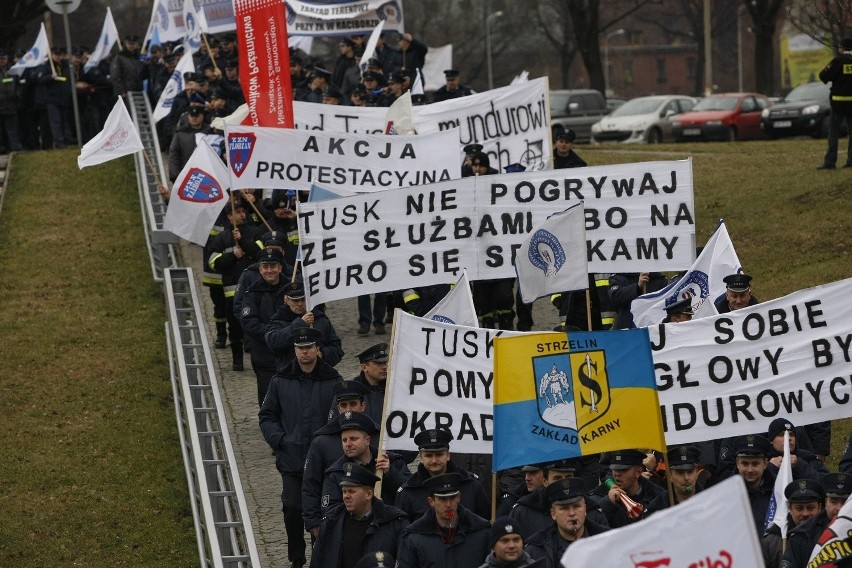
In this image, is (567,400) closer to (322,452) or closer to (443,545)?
(443,545)

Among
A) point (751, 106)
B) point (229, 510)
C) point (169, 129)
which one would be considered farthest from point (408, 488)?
point (751, 106)

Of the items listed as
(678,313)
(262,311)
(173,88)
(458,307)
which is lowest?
(262,311)

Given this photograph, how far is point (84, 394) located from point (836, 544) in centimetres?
1077

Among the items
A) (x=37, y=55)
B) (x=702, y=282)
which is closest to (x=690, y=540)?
(x=702, y=282)

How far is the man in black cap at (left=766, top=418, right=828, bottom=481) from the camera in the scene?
33.7 feet

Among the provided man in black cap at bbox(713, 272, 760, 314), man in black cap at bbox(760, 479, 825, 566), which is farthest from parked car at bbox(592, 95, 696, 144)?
man in black cap at bbox(760, 479, 825, 566)

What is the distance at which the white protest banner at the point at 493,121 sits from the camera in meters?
17.5

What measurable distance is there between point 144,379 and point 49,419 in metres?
1.32

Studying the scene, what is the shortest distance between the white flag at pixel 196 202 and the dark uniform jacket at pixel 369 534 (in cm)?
744

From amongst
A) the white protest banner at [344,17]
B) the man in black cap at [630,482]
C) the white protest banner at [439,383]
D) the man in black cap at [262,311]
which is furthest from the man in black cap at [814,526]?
the white protest banner at [344,17]

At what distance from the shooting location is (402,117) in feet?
59.0

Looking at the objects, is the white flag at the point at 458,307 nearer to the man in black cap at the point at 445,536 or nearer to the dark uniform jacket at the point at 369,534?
the dark uniform jacket at the point at 369,534

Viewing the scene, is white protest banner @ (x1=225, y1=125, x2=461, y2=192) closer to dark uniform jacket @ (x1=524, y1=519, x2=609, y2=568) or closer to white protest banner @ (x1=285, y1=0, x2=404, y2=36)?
dark uniform jacket @ (x1=524, y1=519, x2=609, y2=568)

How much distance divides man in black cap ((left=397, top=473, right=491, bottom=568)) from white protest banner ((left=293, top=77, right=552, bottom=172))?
8.06 metres
